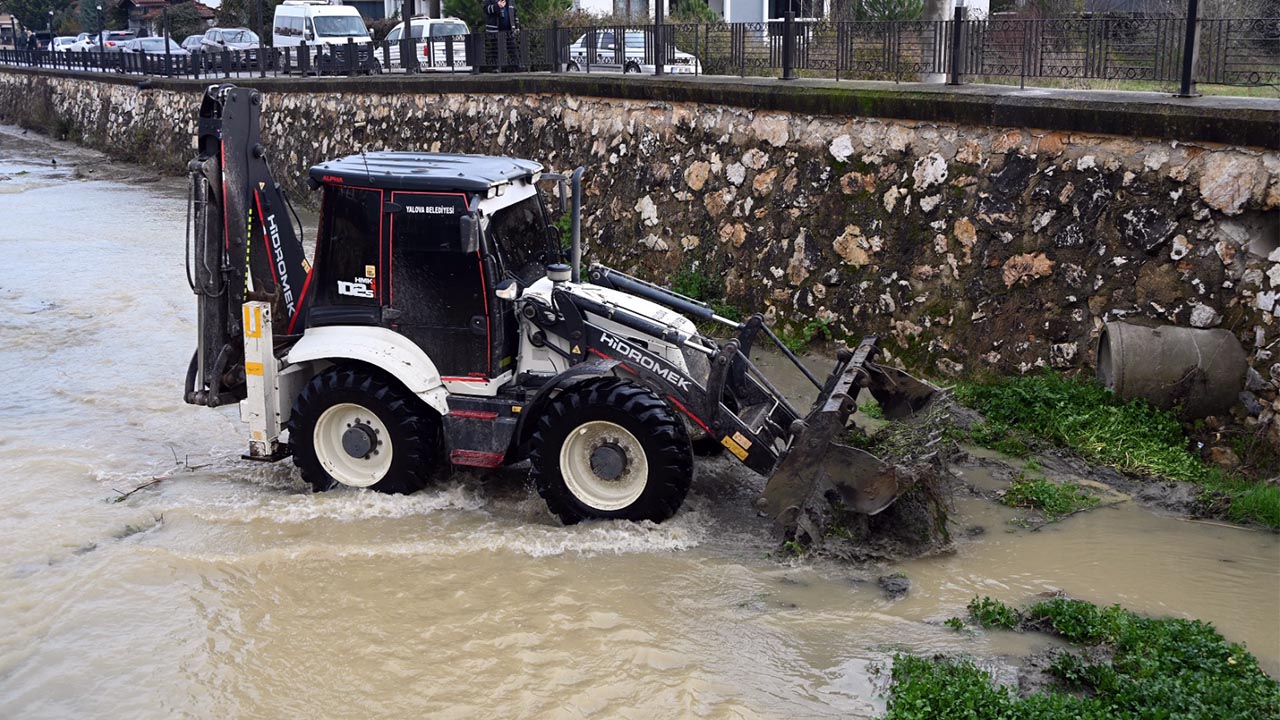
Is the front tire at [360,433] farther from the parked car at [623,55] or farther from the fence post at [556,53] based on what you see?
the fence post at [556,53]

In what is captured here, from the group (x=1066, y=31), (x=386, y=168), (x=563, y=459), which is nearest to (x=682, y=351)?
(x=563, y=459)

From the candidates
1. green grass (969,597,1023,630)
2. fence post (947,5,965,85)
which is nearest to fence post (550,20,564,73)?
fence post (947,5,965,85)

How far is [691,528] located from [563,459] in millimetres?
987

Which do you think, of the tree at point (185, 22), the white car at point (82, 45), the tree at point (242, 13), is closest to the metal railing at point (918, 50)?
the white car at point (82, 45)

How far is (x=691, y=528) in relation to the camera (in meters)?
7.88

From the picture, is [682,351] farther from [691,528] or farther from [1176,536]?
[1176,536]

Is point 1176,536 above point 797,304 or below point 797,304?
below

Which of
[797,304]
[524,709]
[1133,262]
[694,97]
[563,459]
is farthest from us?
[694,97]

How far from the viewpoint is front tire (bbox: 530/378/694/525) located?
293 inches

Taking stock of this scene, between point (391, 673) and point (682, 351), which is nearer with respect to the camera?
point (391, 673)

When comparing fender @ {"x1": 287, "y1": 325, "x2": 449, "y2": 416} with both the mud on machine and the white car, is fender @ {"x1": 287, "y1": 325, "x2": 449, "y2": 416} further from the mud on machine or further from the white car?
the white car

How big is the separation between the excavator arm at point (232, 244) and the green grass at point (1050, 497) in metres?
5.21

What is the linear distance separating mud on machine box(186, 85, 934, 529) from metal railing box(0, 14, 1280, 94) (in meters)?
3.90

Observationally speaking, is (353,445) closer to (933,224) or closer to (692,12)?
(933,224)
